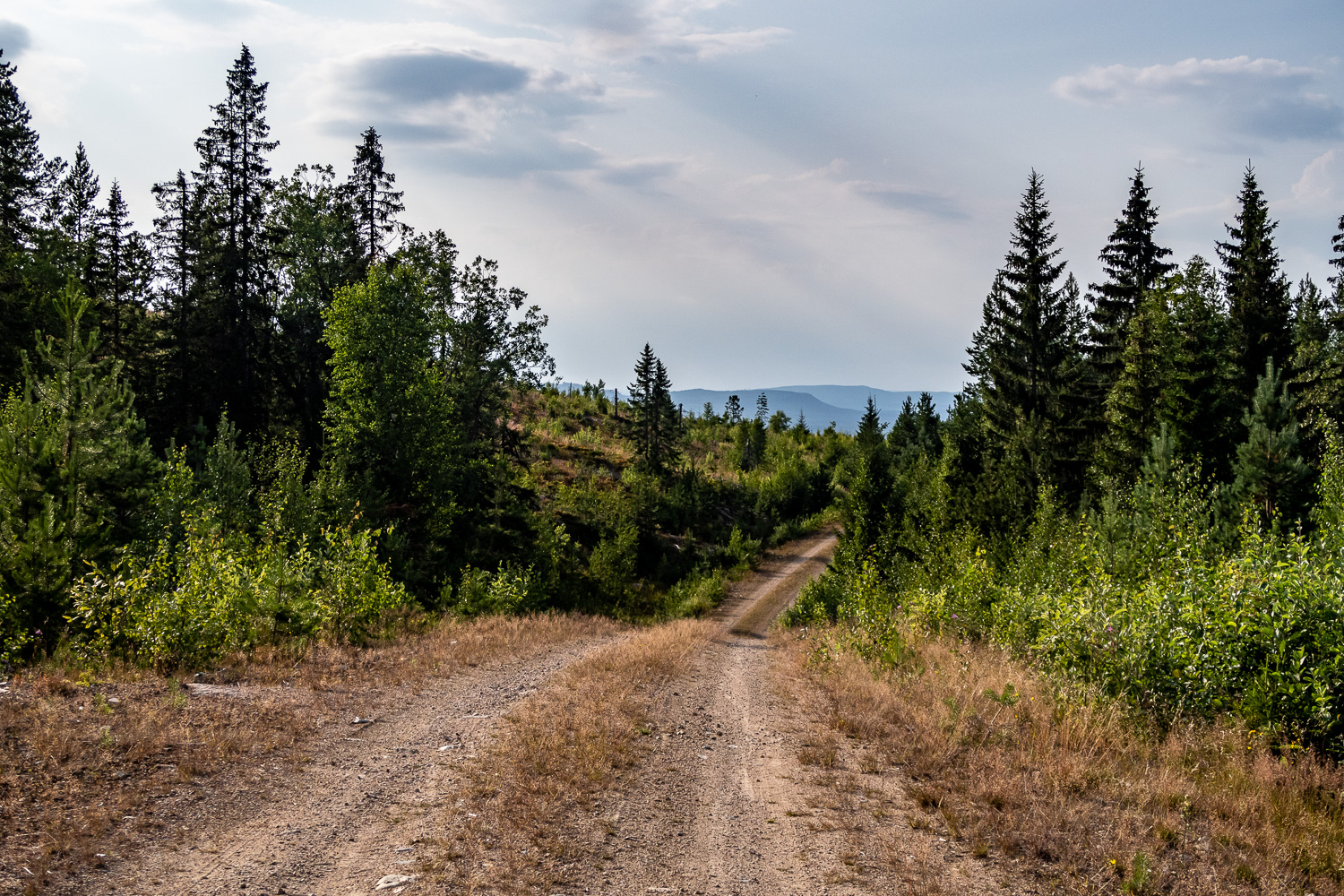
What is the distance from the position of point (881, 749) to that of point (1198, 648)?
380cm

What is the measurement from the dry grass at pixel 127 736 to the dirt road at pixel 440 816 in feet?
1.33

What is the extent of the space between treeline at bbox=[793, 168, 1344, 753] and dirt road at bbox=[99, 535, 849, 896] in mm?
4581

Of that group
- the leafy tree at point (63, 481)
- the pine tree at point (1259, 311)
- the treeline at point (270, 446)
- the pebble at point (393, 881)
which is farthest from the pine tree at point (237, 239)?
the pine tree at point (1259, 311)

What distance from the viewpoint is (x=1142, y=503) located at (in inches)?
586

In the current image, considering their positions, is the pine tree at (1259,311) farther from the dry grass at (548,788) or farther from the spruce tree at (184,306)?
the spruce tree at (184,306)

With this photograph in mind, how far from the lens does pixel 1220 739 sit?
7.68 meters

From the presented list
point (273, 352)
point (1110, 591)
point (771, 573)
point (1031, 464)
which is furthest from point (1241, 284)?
point (273, 352)

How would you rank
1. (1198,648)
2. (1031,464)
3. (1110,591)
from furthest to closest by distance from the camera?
(1031,464)
(1110,591)
(1198,648)

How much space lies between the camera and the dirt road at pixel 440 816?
5043 mm

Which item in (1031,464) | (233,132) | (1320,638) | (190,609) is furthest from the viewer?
(233,132)

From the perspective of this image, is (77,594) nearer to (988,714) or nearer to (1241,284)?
(988,714)

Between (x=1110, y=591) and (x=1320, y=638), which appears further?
(x=1110, y=591)

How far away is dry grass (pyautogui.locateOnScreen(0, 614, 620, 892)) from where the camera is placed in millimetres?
5164

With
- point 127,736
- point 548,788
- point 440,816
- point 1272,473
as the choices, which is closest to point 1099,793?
point 548,788
